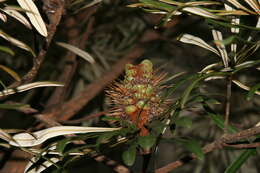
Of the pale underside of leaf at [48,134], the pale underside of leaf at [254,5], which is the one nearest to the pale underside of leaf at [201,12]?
the pale underside of leaf at [254,5]

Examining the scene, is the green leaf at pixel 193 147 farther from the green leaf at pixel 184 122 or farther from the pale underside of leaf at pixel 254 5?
the pale underside of leaf at pixel 254 5

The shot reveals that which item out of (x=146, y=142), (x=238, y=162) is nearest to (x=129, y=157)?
(x=146, y=142)

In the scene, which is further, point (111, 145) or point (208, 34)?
point (208, 34)

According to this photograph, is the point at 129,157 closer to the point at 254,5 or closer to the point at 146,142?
the point at 146,142

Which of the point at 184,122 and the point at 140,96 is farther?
the point at 140,96

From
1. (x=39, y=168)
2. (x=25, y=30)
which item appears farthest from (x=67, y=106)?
(x=39, y=168)

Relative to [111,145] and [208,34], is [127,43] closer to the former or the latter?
[208,34]

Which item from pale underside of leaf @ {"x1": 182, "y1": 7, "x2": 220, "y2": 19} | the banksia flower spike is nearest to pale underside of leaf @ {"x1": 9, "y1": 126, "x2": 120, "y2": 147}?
the banksia flower spike

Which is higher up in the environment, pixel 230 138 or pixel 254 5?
pixel 254 5

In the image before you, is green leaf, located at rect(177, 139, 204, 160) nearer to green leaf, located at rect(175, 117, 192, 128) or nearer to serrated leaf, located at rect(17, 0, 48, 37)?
green leaf, located at rect(175, 117, 192, 128)
